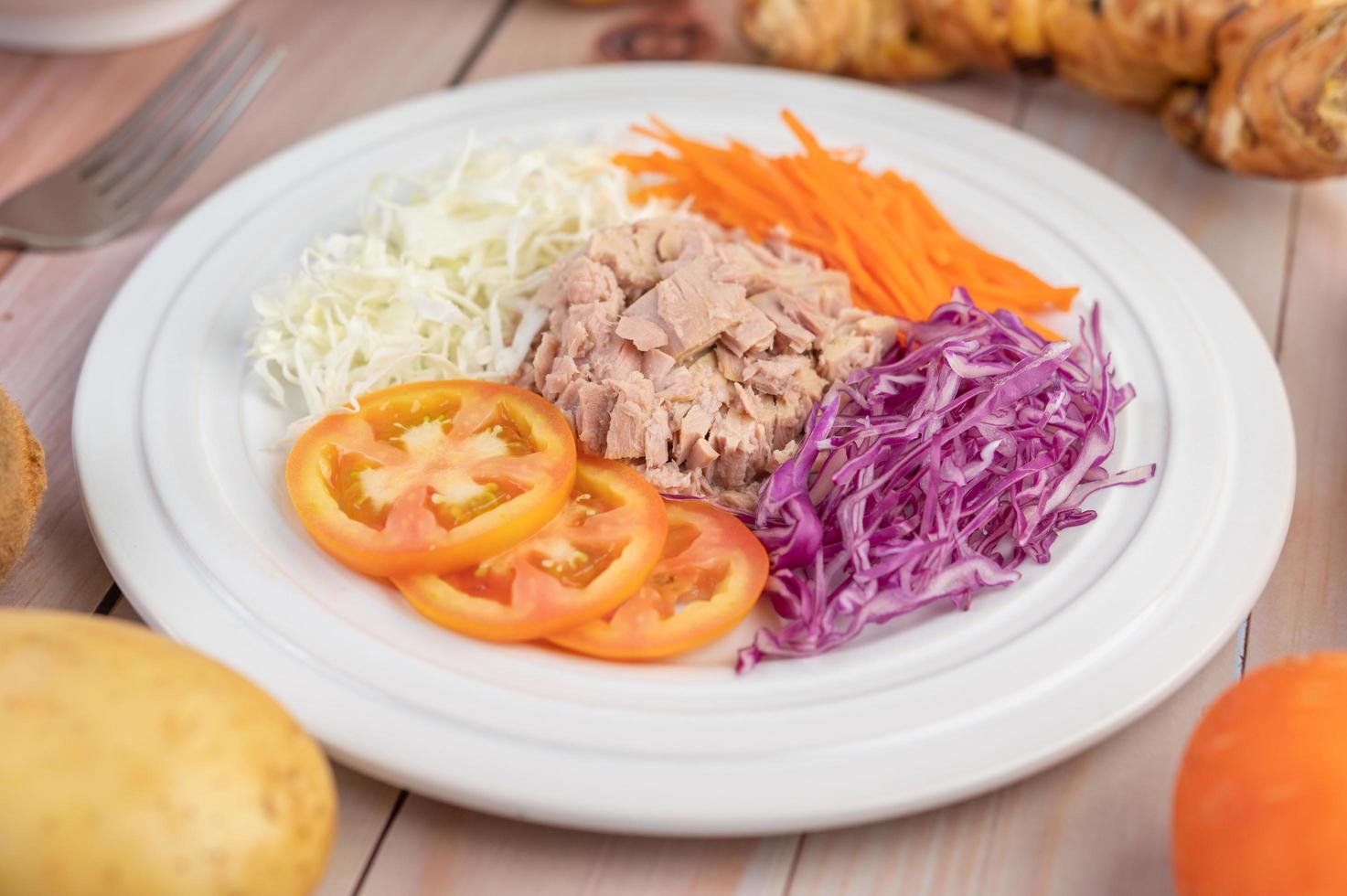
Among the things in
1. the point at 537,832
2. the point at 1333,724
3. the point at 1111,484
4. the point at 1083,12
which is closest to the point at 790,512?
the point at 1111,484

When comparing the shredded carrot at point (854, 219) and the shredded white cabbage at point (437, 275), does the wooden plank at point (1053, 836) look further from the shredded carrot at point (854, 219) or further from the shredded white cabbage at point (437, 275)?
the shredded white cabbage at point (437, 275)

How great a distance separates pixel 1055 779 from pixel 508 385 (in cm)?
143

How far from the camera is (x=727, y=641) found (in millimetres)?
2463

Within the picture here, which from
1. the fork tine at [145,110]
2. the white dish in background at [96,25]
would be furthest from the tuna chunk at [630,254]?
the white dish in background at [96,25]

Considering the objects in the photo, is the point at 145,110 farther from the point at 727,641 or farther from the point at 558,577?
the point at 727,641

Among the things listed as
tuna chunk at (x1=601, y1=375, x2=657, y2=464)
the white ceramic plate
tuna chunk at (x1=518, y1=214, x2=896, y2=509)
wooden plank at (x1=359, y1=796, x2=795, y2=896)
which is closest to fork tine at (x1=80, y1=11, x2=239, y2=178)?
the white ceramic plate

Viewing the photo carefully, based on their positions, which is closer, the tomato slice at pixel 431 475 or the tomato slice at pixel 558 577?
the tomato slice at pixel 558 577

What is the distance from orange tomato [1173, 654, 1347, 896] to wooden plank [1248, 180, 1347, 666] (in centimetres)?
67

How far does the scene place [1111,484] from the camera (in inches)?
105

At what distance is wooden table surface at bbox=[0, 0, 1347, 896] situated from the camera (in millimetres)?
2150

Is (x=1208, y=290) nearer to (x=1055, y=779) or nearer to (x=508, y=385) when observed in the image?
(x=1055, y=779)

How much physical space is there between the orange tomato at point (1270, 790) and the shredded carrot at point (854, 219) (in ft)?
4.43

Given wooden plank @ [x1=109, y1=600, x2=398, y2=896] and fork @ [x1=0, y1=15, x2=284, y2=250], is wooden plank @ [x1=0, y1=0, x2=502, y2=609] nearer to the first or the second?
fork @ [x1=0, y1=15, x2=284, y2=250]

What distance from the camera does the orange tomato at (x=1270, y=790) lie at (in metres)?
1.75
